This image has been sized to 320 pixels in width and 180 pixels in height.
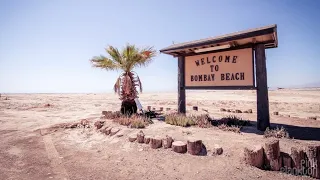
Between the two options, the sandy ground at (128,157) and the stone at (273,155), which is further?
the sandy ground at (128,157)

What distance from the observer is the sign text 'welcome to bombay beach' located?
857 cm

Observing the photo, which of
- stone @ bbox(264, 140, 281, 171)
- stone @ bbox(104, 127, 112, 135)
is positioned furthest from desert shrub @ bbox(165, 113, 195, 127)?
stone @ bbox(264, 140, 281, 171)

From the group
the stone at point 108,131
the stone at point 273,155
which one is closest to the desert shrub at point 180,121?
the stone at point 108,131

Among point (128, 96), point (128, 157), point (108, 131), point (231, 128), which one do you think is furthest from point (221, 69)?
point (128, 157)

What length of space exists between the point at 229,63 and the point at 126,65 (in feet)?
18.9

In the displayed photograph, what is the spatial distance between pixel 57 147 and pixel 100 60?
6012 mm

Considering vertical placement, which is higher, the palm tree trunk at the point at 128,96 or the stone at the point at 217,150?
the palm tree trunk at the point at 128,96

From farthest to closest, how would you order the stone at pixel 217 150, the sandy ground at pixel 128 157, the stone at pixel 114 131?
1. the stone at pixel 114 131
2. the stone at pixel 217 150
3. the sandy ground at pixel 128 157

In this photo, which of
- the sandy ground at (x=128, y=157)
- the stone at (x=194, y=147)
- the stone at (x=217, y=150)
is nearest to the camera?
the sandy ground at (x=128, y=157)

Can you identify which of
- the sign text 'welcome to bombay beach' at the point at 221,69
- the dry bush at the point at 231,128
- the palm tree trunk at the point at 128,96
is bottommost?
the dry bush at the point at 231,128

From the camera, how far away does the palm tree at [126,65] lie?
11.6 meters

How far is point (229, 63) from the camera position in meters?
9.16

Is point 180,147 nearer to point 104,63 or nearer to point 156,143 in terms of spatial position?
point 156,143

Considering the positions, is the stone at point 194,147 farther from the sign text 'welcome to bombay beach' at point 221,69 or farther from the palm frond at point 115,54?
the palm frond at point 115,54
